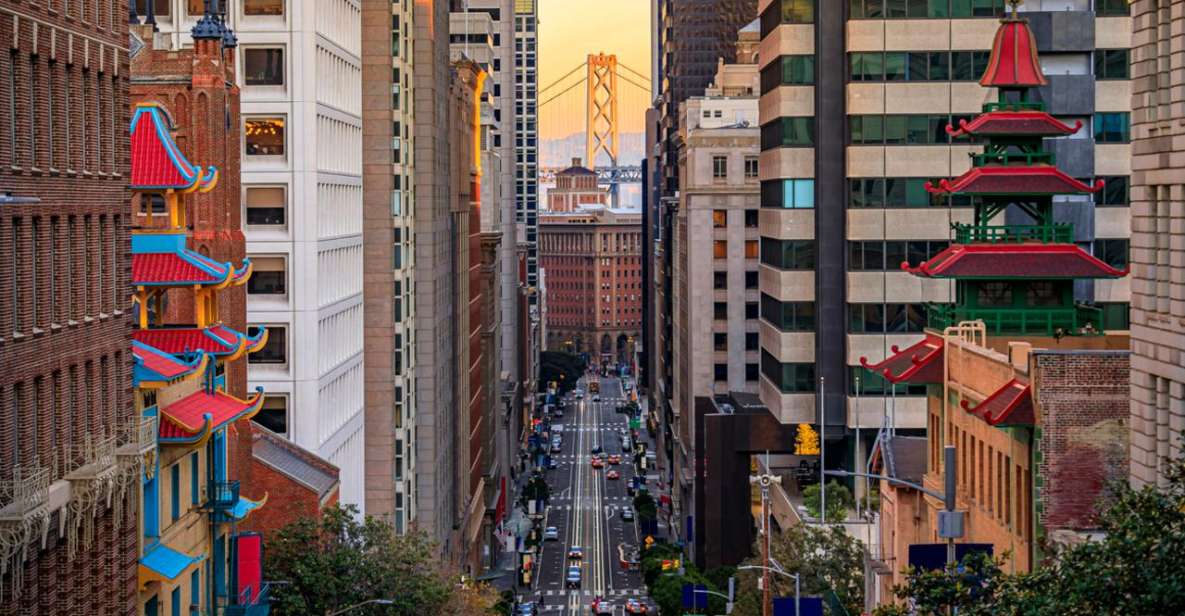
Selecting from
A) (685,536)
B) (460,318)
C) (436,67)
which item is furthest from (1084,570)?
(685,536)

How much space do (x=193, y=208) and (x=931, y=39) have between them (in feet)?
154

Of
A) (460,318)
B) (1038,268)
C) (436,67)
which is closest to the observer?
(1038,268)

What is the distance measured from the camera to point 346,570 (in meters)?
68.9

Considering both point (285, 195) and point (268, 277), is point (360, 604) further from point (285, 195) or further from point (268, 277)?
point (285, 195)

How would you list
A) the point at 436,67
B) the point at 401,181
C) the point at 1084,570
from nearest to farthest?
the point at 1084,570
the point at 401,181
the point at 436,67

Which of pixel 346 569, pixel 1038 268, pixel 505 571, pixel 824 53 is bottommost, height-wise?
pixel 505 571

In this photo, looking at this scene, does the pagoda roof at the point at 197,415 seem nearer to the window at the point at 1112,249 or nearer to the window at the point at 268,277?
the window at the point at 268,277

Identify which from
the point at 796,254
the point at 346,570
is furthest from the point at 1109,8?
the point at 346,570

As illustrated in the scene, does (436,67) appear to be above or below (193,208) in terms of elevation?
above

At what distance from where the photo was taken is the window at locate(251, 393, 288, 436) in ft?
289

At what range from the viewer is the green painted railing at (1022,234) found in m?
64.8

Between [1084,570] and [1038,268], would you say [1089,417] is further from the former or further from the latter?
[1084,570]

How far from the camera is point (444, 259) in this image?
5276 inches

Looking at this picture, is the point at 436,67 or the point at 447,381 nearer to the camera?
the point at 436,67
